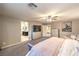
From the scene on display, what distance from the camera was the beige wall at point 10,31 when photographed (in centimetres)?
154

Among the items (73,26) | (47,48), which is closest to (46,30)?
(47,48)

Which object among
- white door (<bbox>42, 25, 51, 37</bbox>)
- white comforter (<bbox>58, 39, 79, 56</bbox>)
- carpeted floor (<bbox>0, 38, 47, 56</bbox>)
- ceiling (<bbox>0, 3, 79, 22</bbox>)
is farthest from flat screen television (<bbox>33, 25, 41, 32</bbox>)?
white comforter (<bbox>58, 39, 79, 56</bbox>)

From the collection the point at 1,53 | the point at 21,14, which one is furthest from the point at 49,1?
the point at 1,53

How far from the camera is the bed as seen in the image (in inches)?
60.1

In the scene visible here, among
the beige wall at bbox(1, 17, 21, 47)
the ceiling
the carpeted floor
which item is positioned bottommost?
the carpeted floor

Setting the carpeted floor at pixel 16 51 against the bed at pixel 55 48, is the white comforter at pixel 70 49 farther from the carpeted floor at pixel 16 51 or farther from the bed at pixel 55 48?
the carpeted floor at pixel 16 51

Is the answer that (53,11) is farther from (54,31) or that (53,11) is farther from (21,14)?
(21,14)

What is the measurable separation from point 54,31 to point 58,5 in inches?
16.4

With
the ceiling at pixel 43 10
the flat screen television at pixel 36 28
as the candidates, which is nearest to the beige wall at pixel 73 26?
the ceiling at pixel 43 10

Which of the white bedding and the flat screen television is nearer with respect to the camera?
the white bedding

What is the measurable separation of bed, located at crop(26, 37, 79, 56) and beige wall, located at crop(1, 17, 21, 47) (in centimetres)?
31

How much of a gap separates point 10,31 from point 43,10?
0.60 m

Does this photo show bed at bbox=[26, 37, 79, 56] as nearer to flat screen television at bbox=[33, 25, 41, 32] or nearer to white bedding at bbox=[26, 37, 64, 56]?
white bedding at bbox=[26, 37, 64, 56]

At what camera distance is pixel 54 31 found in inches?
65.4
